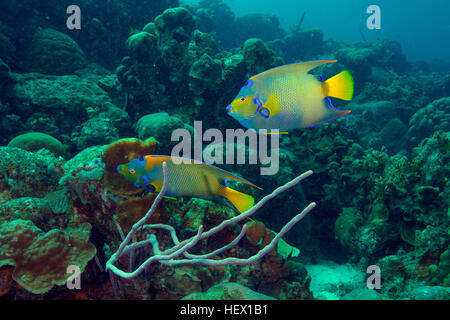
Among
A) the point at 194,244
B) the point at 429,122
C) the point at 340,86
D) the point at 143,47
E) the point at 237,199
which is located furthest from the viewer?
the point at 429,122

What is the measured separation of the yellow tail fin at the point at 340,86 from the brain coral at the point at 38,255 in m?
2.38

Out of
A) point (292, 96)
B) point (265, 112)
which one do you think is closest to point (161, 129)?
point (265, 112)

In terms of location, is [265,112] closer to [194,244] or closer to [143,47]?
[194,244]

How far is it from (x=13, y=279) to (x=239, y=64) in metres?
5.10

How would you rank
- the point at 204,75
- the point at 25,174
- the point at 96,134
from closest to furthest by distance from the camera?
the point at 25,174 → the point at 96,134 → the point at 204,75

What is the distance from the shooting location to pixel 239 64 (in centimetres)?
555

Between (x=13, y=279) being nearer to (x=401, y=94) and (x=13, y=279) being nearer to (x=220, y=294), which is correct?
(x=220, y=294)

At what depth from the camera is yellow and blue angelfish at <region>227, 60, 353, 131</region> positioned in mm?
1888

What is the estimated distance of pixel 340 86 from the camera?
185cm

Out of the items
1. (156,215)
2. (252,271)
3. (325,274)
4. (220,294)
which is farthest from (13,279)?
(325,274)

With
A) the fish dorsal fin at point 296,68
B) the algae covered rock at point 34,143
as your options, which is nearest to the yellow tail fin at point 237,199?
the fish dorsal fin at point 296,68

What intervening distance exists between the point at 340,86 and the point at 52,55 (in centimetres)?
972

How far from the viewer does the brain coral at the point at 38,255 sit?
1.95m

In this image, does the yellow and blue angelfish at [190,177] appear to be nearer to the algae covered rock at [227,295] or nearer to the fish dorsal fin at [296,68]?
the algae covered rock at [227,295]
